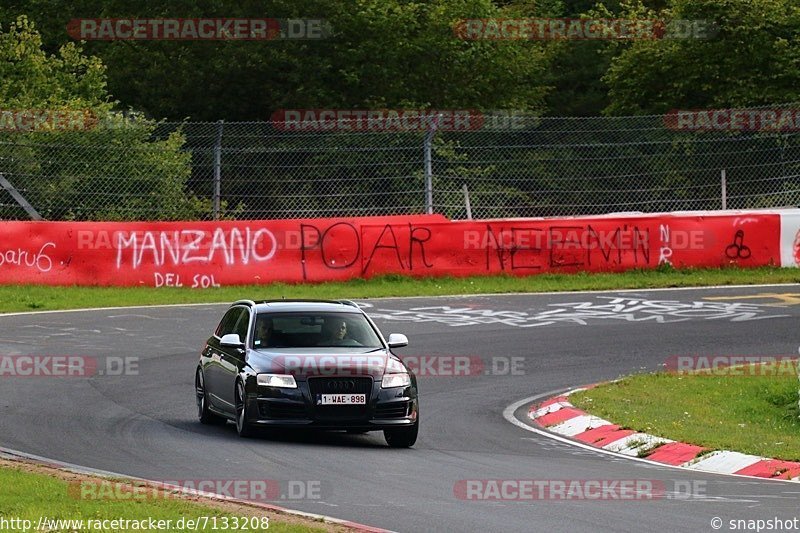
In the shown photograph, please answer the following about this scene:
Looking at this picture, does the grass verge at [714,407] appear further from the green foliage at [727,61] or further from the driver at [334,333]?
the green foliage at [727,61]

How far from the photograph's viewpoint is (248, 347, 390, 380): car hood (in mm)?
14305

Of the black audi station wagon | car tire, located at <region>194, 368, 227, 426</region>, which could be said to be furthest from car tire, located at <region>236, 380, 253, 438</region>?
car tire, located at <region>194, 368, 227, 426</region>

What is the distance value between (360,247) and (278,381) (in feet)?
48.0

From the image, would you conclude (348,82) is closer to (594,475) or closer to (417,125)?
(417,125)

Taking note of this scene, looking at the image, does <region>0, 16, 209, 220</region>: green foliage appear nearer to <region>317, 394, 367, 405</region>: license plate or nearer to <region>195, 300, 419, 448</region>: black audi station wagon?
<region>195, 300, 419, 448</region>: black audi station wagon

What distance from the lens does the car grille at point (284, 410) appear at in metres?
14.1

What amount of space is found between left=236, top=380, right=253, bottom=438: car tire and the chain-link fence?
14.3m

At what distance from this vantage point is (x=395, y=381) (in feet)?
47.4

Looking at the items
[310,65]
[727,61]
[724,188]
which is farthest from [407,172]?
[310,65]

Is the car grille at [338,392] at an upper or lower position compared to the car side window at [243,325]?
lower

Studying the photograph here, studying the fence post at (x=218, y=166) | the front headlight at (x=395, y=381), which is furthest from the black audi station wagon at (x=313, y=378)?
the fence post at (x=218, y=166)

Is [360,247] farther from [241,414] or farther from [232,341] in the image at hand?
[241,414]

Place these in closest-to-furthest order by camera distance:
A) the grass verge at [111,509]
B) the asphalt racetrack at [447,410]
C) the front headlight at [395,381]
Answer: the grass verge at [111,509], the asphalt racetrack at [447,410], the front headlight at [395,381]

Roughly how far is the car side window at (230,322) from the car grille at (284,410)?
213cm
